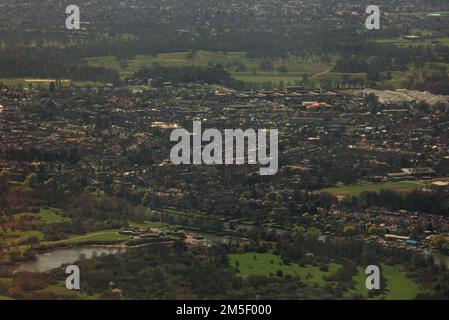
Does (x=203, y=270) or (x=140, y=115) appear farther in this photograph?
(x=140, y=115)

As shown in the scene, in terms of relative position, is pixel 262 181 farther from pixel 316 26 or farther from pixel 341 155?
pixel 316 26

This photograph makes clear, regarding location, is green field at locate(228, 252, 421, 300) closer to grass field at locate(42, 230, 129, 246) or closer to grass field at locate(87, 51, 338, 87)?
grass field at locate(42, 230, 129, 246)

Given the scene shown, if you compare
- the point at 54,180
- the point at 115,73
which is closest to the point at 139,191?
the point at 54,180

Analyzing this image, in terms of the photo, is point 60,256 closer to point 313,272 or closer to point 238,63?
point 313,272

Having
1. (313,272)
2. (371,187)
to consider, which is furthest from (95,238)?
(371,187)

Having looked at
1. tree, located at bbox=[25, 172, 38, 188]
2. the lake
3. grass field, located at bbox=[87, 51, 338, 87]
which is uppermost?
grass field, located at bbox=[87, 51, 338, 87]

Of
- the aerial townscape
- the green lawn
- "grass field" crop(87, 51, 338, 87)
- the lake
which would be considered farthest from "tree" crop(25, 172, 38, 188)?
"grass field" crop(87, 51, 338, 87)

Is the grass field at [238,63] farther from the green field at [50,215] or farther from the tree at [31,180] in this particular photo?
the green field at [50,215]
